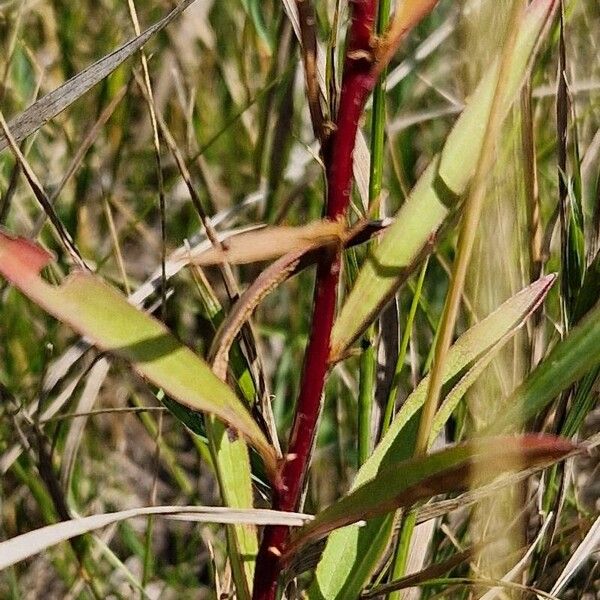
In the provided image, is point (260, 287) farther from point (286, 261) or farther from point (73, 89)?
point (73, 89)

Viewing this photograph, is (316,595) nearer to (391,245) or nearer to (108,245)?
(391,245)

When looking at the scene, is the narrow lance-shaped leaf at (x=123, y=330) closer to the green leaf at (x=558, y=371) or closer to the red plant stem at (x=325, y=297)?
the red plant stem at (x=325, y=297)

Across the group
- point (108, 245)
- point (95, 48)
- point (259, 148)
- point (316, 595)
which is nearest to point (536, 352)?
point (316, 595)

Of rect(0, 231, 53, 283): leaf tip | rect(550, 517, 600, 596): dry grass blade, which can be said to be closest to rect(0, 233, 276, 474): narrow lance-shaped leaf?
rect(0, 231, 53, 283): leaf tip

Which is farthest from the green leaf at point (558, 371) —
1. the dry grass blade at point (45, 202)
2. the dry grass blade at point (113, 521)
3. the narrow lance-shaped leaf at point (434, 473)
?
the dry grass blade at point (45, 202)

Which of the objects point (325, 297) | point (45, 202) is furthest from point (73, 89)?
point (325, 297)

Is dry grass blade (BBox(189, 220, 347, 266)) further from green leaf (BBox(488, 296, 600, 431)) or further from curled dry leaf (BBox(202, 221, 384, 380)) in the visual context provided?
green leaf (BBox(488, 296, 600, 431))
